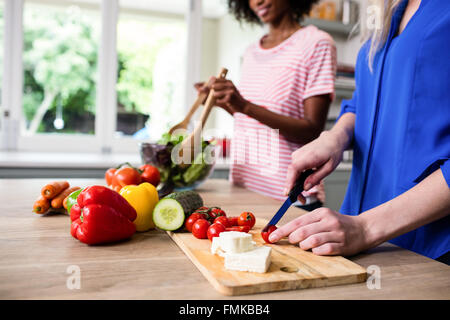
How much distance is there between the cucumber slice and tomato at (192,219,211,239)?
5 cm

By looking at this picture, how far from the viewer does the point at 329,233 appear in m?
0.75

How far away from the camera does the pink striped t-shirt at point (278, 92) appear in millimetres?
1490

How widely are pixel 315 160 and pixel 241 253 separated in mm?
380

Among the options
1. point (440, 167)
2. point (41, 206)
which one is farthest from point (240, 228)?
point (41, 206)

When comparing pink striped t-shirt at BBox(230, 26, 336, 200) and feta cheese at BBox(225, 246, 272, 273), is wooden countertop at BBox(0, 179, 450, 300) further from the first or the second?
pink striped t-shirt at BBox(230, 26, 336, 200)

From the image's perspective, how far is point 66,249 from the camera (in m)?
0.77

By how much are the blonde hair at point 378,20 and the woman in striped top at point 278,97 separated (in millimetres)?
401

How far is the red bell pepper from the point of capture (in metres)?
0.79

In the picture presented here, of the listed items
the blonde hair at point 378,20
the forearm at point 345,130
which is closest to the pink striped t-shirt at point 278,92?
the forearm at point 345,130

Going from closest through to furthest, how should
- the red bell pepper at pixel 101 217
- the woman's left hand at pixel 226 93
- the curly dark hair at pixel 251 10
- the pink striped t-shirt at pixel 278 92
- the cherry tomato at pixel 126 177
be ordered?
the red bell pepper at pixel 101 217
the cherry tomato at pixel 126 177
the woman's left hand at pixel 226 93
the pink striped t-shirt at pixel 278 92
the curly dark hair at pixel 251 10

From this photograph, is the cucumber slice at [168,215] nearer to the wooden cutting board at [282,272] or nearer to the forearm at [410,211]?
the wooden cutting board at [282,272]

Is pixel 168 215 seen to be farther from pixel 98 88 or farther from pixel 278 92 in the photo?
pixel 98 88
